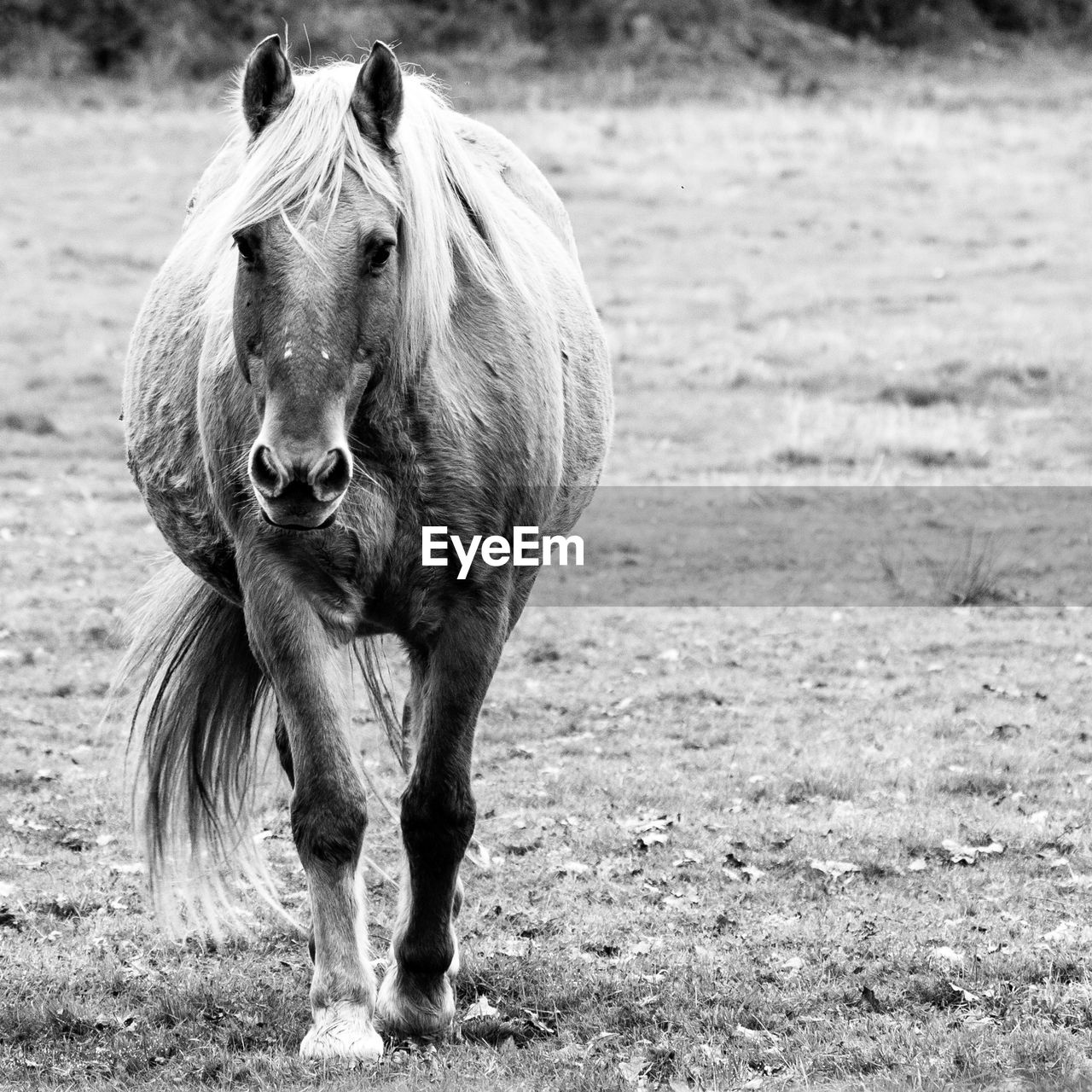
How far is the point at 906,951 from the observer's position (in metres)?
5.24

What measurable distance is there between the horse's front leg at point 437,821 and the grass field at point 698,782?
167mm

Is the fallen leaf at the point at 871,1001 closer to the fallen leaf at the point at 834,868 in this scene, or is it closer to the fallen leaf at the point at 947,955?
the fallen leaf at the point at 947,955

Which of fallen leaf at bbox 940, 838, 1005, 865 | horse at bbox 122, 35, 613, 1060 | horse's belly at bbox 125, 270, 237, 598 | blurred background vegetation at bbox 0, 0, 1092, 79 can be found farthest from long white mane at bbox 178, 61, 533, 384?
blurred background vegetation at bbox 0, 0, 1092, 79

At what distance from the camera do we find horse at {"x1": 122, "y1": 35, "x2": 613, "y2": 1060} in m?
3.91

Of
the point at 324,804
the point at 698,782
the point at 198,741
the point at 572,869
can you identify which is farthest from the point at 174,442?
Answer: the point at 698,782

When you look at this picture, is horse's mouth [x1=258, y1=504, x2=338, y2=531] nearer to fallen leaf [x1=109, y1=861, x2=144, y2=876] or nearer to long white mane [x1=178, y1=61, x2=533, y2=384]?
long white mane [x1=178, y1=61, x2=533, y2=384]

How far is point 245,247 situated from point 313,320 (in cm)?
29

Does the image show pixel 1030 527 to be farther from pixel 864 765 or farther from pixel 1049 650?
pixel 864 765

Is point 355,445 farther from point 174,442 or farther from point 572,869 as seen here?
point 572,869

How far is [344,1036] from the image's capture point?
4.25 m

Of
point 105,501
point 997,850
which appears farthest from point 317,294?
point 105,501

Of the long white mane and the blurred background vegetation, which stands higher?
the blurred background vegetation

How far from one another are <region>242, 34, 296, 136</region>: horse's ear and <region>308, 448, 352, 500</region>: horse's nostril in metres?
1.08
